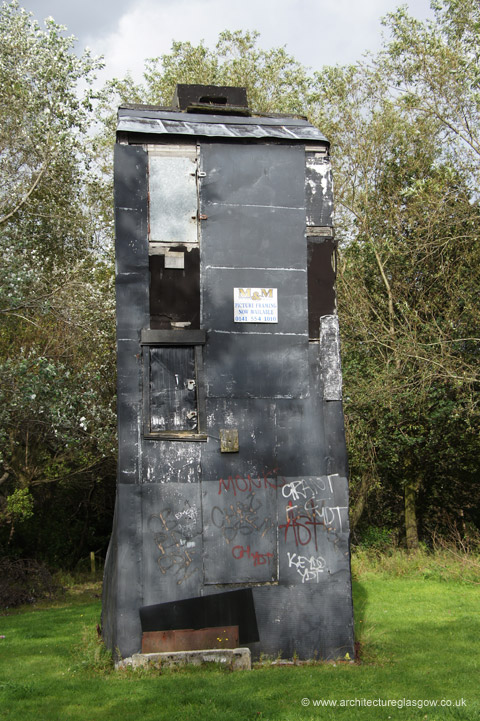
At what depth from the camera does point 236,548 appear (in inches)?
400

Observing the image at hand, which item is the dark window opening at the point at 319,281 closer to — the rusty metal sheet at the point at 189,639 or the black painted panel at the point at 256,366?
the black painted panel at the point at 256,366

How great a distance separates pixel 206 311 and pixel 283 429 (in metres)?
2.04

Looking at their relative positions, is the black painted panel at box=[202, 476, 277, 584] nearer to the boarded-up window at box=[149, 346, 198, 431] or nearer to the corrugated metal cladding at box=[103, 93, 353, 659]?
the corrugated metal cladding at box=[103, 93, 353, 659]

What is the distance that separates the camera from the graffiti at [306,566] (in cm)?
1023

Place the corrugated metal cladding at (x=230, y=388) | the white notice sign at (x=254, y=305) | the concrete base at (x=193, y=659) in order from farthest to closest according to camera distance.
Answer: the white notice sign at (x=254, y=305) → the corrugated metal cladding at (x=230, y=388) → the concrete base at (x=193, y=659)

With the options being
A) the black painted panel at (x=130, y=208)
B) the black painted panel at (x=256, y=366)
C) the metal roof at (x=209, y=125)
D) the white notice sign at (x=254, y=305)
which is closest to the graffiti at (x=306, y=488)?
the black painted panel at (x=256, y=366)

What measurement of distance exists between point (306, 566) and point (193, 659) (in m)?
1.97

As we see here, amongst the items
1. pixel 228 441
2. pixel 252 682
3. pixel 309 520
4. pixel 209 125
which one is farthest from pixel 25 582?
pixel 209 125

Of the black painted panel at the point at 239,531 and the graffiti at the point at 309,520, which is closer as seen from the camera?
the black painted panel at the point at 239,531

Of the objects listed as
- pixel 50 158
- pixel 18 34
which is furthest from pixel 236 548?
pixel 18 34

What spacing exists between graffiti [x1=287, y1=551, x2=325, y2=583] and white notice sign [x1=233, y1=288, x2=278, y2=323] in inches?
133

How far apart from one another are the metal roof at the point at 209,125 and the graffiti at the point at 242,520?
17.8 ft

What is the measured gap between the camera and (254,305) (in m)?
10.8

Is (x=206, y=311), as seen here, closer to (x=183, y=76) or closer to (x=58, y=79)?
(x=58, y=79)
